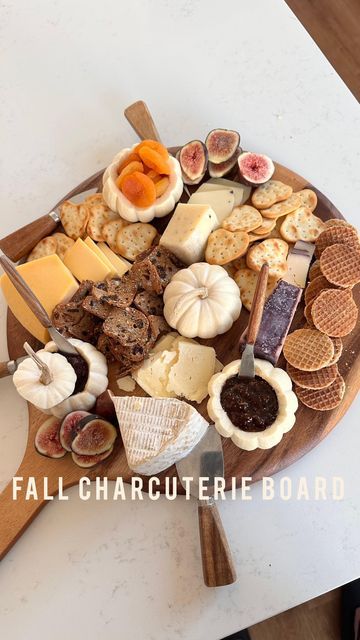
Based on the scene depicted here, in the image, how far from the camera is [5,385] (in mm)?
2125

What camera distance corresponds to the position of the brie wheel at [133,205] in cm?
210

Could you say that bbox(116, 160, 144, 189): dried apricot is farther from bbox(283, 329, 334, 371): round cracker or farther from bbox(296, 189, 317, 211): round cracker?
bbox(283, 329, 334, 371): round cracker

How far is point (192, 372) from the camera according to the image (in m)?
1.94

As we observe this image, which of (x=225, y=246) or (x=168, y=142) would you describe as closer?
(x=225, y=246)

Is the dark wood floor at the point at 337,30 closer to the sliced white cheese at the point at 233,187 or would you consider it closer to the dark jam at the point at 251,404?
the sliced white cheese at the point at 233,187

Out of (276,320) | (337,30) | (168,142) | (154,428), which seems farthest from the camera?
(337,30)

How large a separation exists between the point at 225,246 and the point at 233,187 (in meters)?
0.27

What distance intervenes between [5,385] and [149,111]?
1277 mm

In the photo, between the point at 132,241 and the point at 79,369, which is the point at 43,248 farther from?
the point at 79,369

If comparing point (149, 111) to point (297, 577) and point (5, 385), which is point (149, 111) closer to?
point (5, 385)

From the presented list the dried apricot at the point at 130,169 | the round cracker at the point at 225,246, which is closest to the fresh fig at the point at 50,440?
the round cracker at the point at 225,246

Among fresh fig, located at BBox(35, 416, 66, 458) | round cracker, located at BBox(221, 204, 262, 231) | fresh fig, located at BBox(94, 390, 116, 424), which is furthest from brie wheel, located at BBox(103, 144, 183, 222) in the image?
fresh fig, located at BBox(35, 416, 66, 458)

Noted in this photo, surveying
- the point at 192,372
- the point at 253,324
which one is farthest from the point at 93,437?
the point at 253,324

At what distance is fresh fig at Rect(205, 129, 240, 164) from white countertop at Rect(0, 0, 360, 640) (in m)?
0.18
